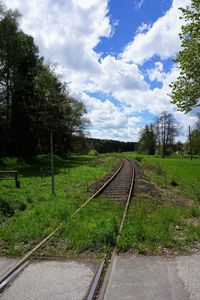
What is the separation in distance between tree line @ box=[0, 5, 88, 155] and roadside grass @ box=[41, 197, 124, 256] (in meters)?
29.2

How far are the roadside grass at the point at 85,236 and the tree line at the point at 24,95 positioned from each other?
95.9 ft

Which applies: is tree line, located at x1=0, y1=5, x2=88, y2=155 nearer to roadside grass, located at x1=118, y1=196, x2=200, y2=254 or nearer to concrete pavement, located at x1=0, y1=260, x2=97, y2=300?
roadside grass, located at x1=118, y1=196, x2=200, y2=254

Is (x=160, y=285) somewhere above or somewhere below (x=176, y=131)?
below

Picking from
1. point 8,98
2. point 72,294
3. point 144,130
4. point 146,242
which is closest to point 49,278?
point 72,294

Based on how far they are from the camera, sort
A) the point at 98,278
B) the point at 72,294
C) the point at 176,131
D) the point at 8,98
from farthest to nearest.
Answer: the point at 176,131
the point at 8,98
the point at 98,278
the point at 72,294

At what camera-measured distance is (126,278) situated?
5.29 metres

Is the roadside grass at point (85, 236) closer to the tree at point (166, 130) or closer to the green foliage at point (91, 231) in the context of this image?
the green foliage at point (91, 231)

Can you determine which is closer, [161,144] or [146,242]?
[146,242]

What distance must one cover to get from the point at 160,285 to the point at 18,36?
3511 centimetres

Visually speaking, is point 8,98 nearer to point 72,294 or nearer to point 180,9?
point 180,9

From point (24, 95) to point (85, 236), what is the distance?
3822cm

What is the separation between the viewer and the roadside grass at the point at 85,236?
6875 millimetres

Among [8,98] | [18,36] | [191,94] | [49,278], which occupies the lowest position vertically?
[49,278]

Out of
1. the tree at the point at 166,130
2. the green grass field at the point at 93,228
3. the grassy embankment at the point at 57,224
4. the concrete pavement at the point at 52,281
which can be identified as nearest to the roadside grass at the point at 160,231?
the green grass field at the point at 93,228
